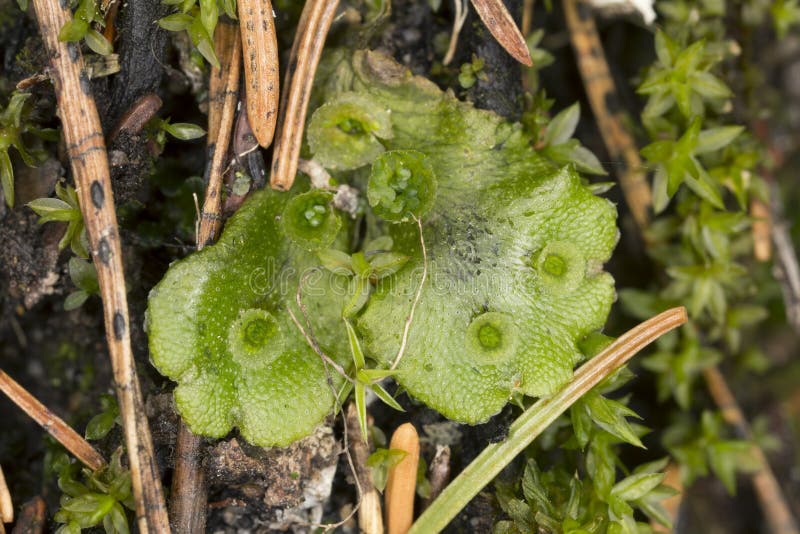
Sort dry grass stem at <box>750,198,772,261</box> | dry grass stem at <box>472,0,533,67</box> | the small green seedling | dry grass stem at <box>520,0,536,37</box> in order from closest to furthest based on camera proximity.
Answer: the small green seedling, dry grass stem at <box>472,0,533,67</box>, dry grass stem at <box>520,0,536,37</box>, dry grass stem at <box>750,198,772,261</box>

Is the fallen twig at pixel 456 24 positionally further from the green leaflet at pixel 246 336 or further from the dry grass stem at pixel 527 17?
the green leaflet at pixel 246 336

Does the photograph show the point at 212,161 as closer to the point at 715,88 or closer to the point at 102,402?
the point at 102,402

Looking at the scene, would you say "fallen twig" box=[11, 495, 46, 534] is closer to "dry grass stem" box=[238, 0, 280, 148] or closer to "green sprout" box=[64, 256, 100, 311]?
"green sprout" box=[64, 256, 100, 311]

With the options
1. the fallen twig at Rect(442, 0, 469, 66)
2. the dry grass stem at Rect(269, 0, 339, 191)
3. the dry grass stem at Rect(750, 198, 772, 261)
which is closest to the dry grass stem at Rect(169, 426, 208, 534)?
the dry grass stem at Rect(269, 0, 339, 191)

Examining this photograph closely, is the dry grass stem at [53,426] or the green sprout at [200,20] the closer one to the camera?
the green sprout at [200,20]

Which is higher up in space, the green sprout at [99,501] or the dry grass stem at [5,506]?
the green sprout at [99,501]

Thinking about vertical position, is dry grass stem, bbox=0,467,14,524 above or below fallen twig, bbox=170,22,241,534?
below

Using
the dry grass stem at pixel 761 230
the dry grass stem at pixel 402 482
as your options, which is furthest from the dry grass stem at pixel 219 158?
the dry grass stem at pixel 761 230
